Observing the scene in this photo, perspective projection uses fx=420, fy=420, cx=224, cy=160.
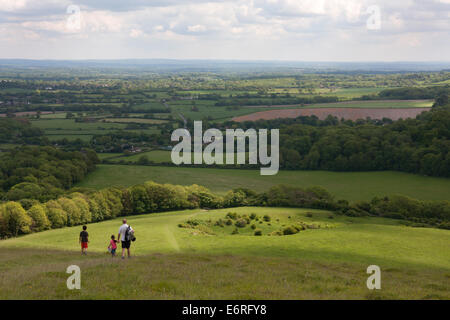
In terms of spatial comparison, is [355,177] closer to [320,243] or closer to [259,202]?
[259,202]

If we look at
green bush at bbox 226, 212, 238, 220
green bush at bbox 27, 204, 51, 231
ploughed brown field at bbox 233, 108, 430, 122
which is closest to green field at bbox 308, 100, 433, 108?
ploughed brown field at bbox 233, 108, 430, 122

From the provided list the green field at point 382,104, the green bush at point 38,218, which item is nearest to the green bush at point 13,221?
the green bush at point 38,218

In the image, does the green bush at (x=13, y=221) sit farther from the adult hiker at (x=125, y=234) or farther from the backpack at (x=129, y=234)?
the backpack at (x=129, y=234)

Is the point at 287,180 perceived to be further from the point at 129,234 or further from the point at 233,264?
the point at 129,234

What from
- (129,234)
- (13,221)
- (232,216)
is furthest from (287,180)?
(129,234)

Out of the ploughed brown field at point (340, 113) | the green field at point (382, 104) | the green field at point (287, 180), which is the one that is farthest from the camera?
the green field at point (382, 104)

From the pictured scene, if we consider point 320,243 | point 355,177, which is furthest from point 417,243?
point 355,177
